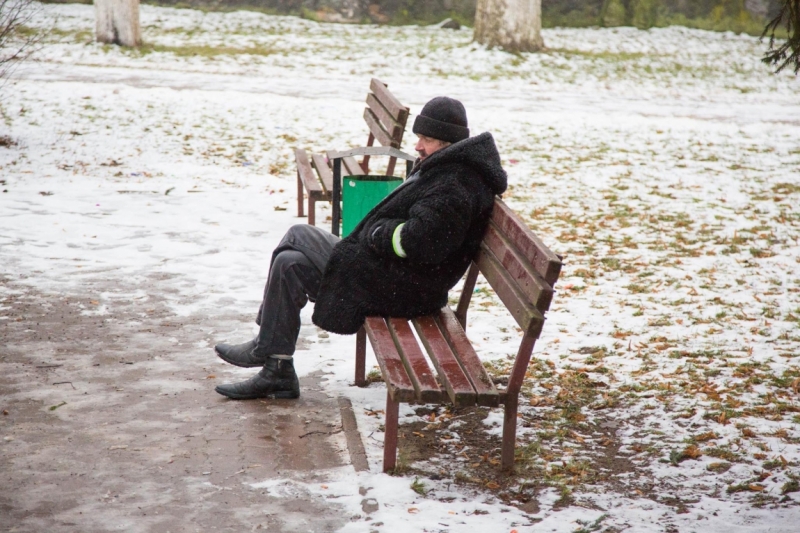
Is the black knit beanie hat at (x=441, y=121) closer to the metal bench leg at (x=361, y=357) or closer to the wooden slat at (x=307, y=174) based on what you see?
the metal bench leg at (x=361, y=357)

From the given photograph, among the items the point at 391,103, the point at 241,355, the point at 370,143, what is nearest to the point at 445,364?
the point at 241,355

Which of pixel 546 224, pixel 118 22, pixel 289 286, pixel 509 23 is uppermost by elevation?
pixel 509 23

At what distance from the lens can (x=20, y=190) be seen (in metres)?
8.19

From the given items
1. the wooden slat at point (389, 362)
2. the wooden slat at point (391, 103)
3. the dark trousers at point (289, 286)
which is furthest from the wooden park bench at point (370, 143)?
the wooden slat at point (389, 362)

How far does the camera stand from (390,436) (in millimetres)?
3434

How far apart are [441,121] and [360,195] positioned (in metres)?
1.84

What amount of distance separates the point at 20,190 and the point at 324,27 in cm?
1172

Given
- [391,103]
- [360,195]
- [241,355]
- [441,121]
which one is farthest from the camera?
[391,103]

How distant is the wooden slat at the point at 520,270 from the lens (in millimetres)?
3253

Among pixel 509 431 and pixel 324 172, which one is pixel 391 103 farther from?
pixel 509 431

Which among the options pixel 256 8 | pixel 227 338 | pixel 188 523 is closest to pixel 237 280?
pixel 227 338

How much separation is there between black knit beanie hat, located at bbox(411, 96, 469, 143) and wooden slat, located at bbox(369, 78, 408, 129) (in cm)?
238

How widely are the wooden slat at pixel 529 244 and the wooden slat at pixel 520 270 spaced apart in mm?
26

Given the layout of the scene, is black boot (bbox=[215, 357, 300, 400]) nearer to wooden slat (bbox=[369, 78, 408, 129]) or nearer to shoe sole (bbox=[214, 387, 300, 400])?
shoe sole (bbox=[214, 387, 300, 400])
